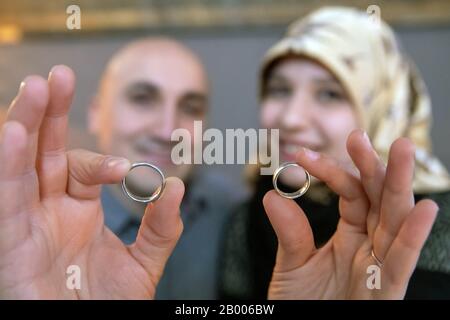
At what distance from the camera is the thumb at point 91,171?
0.36 metres

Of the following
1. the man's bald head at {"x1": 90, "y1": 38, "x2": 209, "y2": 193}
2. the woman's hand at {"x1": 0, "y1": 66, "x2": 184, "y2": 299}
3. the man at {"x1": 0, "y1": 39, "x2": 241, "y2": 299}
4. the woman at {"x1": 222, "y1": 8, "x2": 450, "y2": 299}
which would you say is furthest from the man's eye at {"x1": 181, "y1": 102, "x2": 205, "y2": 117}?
the woman's hand at {"x1": 0, "y1": 66, "x2": 184, "y2": 299}

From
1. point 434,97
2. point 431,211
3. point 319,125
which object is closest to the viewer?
point 431,211

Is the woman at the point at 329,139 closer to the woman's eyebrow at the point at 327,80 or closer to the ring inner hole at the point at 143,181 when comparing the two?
the woman's eyebrow at the point at 327,80

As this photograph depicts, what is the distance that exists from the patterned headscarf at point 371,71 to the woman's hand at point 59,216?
368 millimetres

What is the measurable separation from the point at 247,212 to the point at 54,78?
0.42 meters

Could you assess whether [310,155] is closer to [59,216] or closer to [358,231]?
[358,231]

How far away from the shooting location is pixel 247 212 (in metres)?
0.72

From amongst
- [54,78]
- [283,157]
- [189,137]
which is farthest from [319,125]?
[54,78]

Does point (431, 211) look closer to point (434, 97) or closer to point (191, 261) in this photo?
point (191, 261)

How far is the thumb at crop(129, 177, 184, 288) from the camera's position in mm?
388

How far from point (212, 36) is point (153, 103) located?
16.9 inches

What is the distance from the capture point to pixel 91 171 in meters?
0.38

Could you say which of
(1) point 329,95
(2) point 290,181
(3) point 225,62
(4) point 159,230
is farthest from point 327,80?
(3) point 225,62

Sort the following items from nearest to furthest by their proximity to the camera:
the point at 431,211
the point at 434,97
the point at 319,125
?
the point at 431,211 → the point at 319,125 → the point at 434,97
